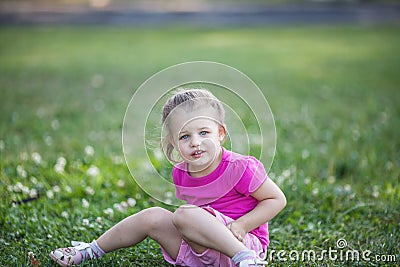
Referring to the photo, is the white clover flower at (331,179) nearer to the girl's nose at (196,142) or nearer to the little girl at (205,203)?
the little girl at (205,203)

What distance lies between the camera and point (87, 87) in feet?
26.2

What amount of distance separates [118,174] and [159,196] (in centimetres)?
131

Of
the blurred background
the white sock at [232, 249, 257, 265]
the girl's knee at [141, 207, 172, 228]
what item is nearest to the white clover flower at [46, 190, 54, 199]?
the girl's knee at [141, 207, 172, 228]

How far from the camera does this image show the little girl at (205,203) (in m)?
2.54

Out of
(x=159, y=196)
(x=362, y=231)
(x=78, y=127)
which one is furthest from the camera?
(x=78, y=127)

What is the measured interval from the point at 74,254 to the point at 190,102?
3.10 feet

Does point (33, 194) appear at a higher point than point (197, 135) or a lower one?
lower

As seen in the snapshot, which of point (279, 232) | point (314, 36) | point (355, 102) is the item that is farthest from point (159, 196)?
point (314, 36)

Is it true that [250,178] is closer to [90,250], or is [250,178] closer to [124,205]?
[90,250]

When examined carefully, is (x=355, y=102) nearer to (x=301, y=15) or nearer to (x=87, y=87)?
(x=87, y=87)

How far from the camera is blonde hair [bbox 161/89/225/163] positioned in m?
2.60

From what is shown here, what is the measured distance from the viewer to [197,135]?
8.46 feet

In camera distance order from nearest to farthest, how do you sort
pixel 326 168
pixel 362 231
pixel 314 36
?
pixel 362 231 < pixel 326 168 < pixel 314 36

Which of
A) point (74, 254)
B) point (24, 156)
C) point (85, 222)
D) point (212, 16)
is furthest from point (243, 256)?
point (212, 16)
